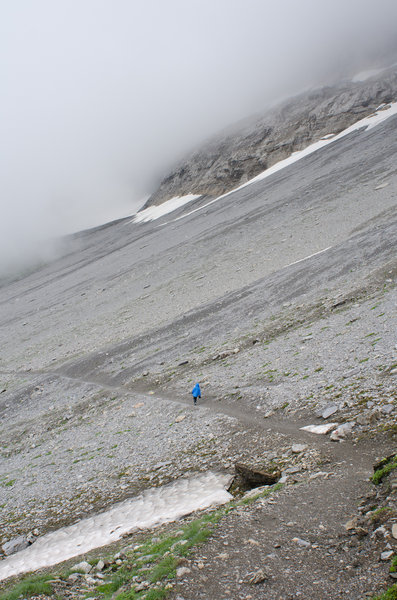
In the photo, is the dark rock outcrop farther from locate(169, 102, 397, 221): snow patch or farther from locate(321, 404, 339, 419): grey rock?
locate(169, 102, 397, 221): snow patch

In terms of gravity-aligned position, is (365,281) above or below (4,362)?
below

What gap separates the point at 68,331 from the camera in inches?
1860

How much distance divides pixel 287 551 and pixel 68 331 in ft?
141

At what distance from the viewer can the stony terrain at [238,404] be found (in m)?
8.03

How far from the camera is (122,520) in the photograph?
40.1ft

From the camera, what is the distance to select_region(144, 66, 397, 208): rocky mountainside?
332ft

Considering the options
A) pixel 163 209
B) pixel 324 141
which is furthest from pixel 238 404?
pixel 163 209

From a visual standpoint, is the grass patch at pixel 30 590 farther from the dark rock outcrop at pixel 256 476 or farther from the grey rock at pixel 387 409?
the grey rock at pixel 387 409

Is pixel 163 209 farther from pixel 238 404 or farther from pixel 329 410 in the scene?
pixel 329 410

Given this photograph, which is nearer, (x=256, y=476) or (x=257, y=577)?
(x=257, y=577)

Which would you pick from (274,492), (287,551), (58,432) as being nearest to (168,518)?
(274,492)

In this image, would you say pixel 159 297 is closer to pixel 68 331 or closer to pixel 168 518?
pixel 68 331

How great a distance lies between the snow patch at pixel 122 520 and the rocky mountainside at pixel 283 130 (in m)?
101

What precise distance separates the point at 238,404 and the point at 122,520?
25.0ft
